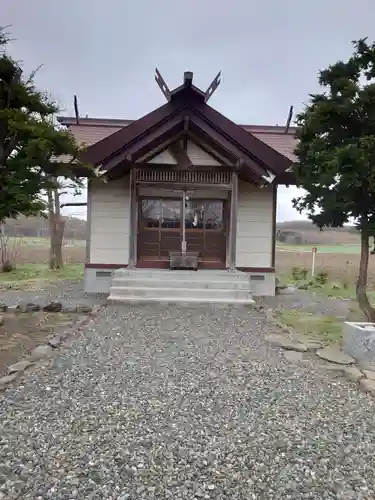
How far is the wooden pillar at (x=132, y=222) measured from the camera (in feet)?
31.0

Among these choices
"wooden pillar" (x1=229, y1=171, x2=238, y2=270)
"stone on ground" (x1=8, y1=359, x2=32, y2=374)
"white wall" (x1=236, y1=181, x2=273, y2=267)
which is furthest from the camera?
"white wall" (x1=236, y1=181, x2=273, y2=267)

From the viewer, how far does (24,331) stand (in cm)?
588

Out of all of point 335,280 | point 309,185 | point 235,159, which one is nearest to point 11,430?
point 309,185

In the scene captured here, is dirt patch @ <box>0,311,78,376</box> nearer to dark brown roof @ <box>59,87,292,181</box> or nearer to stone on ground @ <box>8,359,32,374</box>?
stone on ground @ <box>8,359,32,374</box>

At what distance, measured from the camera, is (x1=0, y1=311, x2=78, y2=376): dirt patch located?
470 centimetres

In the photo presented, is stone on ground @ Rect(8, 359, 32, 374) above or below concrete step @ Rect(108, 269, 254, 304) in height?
below

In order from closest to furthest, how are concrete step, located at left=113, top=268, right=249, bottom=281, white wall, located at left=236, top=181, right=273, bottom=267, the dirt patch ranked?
the dirt patch, concrete step, located at left=113, top=268, right=249, bottom=281, white wall, located at left=236, top=181, right=273, bottom=267

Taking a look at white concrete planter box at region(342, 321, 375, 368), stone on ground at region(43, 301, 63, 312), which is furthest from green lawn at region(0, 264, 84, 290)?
white concrete planter box at region(342, 321, 375, 368)

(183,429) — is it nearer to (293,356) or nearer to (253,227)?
(293,356)

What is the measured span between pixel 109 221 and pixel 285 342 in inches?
252

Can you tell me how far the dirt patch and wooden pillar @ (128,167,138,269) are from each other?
2710 millimetres

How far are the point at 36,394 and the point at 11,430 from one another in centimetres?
64

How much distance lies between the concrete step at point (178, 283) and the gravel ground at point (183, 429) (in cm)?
375

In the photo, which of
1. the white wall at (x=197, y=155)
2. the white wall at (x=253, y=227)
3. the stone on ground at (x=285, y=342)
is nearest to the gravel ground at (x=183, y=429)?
the stone on ground at (x=285, y=342)
